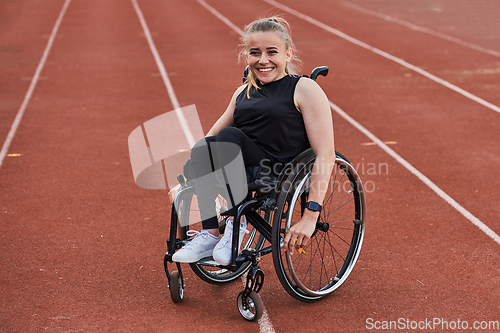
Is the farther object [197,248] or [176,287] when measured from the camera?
[176,287]

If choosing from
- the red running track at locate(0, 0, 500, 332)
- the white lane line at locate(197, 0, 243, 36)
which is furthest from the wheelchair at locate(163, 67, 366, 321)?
the white lane line at locate(197, 0, 243, 36)

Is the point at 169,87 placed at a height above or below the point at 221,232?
below

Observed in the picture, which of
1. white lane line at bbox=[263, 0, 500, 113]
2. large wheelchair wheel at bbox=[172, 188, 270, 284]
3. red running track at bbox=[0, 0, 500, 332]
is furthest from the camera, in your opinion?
A: white lane line at bbox=[263, 0, 500, 113]

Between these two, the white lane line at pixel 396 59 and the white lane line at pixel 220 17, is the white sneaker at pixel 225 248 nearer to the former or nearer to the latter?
the white lane line at pixel 396 59

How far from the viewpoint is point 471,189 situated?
13.6 ft

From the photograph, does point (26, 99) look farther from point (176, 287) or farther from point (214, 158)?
point (214, 158)

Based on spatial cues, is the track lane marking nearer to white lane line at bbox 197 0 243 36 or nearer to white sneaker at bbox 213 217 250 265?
white lane line at bbox 197 0 243 36

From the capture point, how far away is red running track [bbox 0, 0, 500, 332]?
2.60m

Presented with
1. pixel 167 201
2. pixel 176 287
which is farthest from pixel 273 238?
pixel 167 201

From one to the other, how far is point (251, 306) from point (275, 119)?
3.17ft

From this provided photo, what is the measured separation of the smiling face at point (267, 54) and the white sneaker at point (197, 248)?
33.1 inches

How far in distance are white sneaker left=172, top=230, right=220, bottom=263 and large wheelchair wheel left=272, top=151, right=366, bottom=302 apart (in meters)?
0.36

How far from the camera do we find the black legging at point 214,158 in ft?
7.66

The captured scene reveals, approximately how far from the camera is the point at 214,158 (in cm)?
238
